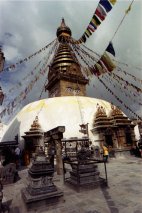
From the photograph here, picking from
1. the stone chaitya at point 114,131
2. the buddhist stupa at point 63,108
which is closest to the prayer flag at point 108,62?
the stone chaitya at point 114,131

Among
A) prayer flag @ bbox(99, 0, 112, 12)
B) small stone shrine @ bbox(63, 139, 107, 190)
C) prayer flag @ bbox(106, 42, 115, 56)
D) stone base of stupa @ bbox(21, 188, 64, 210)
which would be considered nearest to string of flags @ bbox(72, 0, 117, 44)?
prayer flag @ bbox(99, 0, 112, 12)

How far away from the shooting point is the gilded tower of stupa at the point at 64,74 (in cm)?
2927

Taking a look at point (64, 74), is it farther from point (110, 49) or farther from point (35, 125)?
point (110, 49)

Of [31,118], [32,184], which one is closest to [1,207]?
[32,184]

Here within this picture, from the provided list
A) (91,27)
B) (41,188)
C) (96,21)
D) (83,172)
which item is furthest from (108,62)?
(41,188)

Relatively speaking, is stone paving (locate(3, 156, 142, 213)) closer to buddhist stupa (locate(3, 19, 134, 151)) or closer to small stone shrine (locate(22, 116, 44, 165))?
small stone shrine (locate(22, 116, 44, 165))

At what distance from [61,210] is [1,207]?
66.9 inches

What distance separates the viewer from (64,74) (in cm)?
2955

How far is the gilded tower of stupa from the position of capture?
29.3 meters

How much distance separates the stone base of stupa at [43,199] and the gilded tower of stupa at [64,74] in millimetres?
23716

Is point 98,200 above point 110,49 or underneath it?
underneath

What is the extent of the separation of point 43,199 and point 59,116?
17234 millimetres

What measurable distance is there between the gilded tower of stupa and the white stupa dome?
4.69 meters

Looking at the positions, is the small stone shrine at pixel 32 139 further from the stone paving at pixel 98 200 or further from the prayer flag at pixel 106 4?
the prayer flag at pixel 106 4
